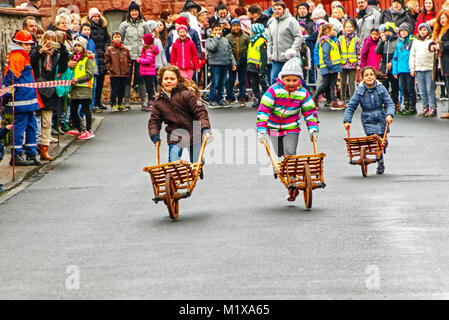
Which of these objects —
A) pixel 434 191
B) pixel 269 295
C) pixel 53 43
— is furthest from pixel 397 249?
pixel 53 43

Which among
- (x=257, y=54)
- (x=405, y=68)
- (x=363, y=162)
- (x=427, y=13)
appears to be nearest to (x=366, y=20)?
(x=427, y=13)

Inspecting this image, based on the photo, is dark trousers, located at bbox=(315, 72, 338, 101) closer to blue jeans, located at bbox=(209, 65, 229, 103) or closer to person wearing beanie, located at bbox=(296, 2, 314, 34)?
person wearing beanie, located at bbox=(296, 2, 314, 34)

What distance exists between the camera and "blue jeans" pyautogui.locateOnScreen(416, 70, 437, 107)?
835 inches

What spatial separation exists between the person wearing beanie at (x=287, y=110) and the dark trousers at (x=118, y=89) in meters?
11.5

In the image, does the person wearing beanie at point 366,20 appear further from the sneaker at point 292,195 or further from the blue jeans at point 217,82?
the sneaker at point 292,195

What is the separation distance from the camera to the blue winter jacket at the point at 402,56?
21.8 metres

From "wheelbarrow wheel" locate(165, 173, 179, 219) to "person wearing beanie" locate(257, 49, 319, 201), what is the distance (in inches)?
51.1

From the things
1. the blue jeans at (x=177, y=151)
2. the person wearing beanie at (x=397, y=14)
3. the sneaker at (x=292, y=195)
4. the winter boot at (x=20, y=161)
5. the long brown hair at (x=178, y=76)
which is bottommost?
the sneaker at (x=292, y=195)

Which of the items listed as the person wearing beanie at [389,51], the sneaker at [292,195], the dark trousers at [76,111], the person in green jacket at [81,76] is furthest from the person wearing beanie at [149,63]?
the sneaker at [292,195]

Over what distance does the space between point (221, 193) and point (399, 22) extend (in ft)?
38.7

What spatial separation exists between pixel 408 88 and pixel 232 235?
12.7 metres

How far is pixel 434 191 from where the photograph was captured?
12.2m

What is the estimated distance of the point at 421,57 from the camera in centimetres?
2134

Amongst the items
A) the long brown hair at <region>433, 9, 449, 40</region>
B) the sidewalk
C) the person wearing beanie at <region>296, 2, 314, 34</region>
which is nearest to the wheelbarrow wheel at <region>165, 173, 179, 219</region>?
the sidewalk
